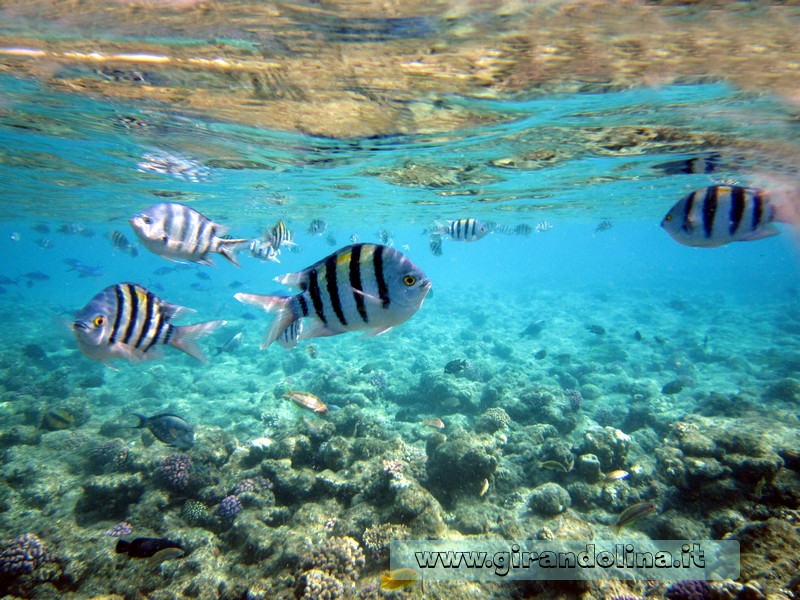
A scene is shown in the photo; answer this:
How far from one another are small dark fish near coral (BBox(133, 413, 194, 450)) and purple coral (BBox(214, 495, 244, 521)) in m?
1.85

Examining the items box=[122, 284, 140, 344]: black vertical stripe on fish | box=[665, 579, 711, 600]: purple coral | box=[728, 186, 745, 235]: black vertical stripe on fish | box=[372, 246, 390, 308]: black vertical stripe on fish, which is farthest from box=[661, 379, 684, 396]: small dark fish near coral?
box=[122, 284, 140, 344]: black vertical stripe on fish

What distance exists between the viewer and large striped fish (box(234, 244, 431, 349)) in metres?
2.38

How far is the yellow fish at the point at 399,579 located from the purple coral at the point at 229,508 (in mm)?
3359

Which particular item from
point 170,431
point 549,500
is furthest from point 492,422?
point 170,431

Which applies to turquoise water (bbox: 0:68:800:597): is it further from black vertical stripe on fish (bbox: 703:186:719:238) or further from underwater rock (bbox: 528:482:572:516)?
black vertical stripe on fish (bbox: 703:186:719:238)

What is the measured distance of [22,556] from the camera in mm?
5094

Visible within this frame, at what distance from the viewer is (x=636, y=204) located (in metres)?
30.5

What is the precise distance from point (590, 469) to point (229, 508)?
711 centimetres

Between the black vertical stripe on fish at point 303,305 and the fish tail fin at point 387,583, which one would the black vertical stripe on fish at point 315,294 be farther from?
the fish tail fin at point 387,583

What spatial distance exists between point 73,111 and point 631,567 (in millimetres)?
16349

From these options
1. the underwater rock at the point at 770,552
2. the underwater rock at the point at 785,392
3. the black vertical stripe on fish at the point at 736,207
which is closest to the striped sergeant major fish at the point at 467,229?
the black vertical stripe on fish at the point at 736,207

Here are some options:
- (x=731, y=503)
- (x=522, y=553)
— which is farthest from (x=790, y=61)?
(x=522, y=553)

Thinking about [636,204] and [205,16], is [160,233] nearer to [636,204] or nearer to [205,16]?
[205,16]

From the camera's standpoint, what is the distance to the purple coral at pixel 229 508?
650 centimetres
